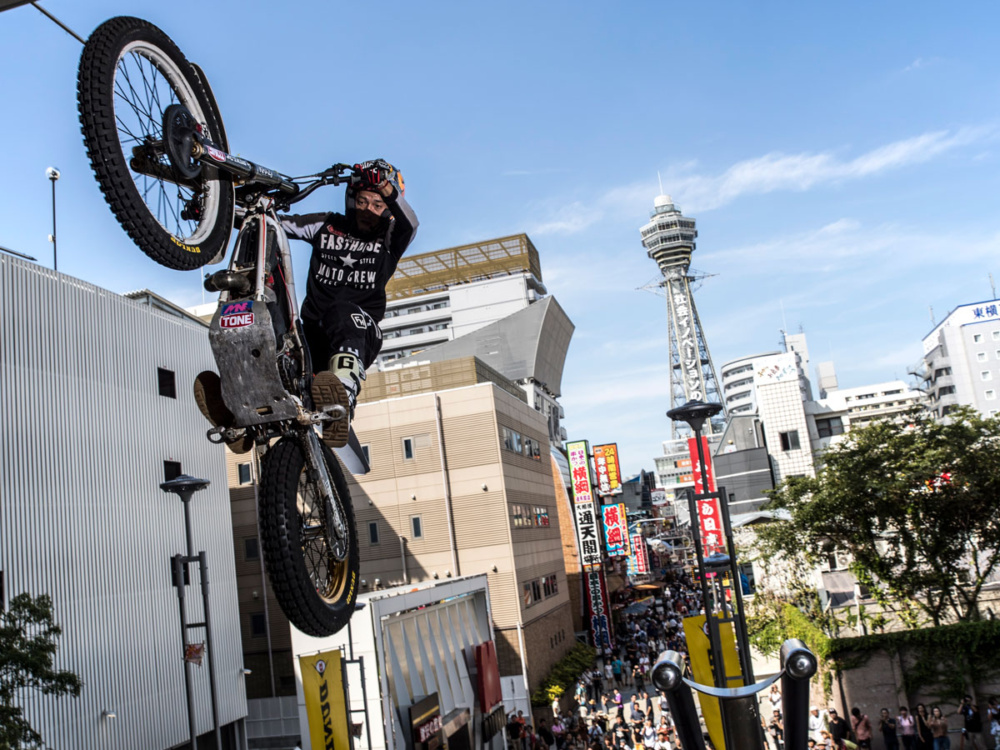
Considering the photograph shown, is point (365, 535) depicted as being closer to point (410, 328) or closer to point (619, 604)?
point (619, 604)

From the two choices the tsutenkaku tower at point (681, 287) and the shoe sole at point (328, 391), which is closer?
the shoe sole at point (328, 391)

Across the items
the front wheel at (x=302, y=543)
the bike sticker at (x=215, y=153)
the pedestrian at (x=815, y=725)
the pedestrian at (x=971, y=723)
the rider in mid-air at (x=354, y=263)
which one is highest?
the bike sticker at (x=215, y=153)

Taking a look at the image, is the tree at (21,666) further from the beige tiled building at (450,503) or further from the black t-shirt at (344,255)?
the beige tiled building at (450,503)

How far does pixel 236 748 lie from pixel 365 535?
430 inches

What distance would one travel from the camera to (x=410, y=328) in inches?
4158

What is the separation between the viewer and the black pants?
20.4 ft

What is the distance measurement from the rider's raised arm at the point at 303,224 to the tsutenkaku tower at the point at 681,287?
17427 centimetres

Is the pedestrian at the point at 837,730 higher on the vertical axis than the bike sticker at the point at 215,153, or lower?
lower

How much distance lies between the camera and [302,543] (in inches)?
220

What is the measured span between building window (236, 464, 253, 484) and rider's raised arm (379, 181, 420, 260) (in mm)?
29933

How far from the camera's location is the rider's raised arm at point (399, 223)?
6.36 m

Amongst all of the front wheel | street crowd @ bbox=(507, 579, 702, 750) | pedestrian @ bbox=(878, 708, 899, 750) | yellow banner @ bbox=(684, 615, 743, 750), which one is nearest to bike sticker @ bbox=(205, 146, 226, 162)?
the front wheel

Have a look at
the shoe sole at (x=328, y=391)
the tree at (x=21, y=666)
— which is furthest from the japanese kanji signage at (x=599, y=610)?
the shoe sole at (x=328, y=391)

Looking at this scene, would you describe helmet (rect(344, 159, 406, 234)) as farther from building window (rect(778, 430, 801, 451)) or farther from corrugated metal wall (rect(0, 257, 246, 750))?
building window (rect(778, 430, 801, 451))
